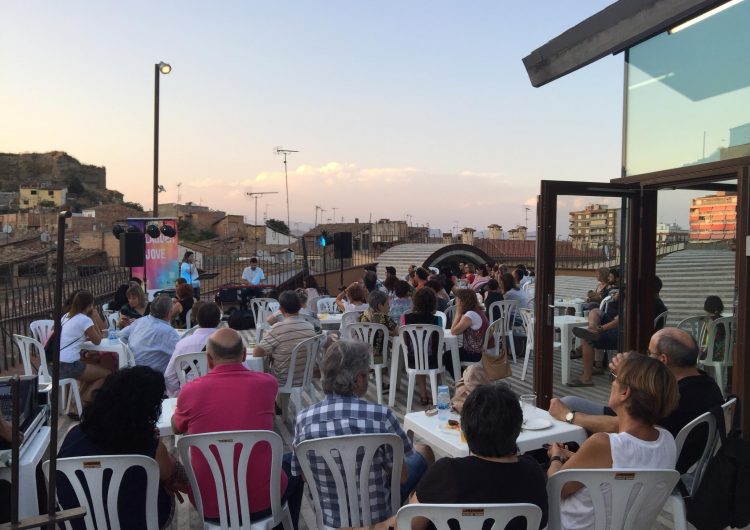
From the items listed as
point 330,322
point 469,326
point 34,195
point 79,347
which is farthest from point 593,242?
point 34,195

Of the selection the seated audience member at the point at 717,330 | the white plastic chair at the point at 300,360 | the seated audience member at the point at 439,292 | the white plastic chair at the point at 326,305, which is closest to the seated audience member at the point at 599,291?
the seated audience member at the point at 717,330

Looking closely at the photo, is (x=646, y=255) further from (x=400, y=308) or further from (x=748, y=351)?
(x=400, y=308)

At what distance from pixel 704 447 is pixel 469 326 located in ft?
8.41

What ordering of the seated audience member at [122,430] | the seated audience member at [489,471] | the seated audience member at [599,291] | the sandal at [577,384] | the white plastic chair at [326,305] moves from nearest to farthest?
the seated audience member at [489,471], the seated audience member at [122,430], the sandal at [577,384], the seated audience member at [599,291], the white plastic chair at [326,305]

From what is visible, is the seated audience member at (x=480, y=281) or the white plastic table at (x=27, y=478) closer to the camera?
the white plastic table at (x=27, y=478)

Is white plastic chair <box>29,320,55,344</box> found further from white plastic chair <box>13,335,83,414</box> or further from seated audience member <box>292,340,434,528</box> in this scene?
seated audience member <box>292,340,434,528</box>

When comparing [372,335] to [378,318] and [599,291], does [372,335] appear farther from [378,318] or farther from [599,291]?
[599,291]

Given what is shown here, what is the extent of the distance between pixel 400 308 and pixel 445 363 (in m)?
1.06

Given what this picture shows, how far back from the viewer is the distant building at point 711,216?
4.73 metres

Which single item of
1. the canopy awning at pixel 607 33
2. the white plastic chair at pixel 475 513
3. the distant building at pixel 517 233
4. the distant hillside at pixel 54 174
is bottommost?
the white plastic chair at pixel 475 513

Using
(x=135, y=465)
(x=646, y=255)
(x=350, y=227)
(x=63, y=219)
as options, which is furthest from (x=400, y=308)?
(x=350, y=227)

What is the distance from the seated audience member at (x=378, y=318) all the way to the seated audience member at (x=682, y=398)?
2601 mm

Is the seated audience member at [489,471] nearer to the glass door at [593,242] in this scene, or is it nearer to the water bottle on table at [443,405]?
the water bottle on table at [443,405]

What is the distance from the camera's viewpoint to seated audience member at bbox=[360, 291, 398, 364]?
532cm
